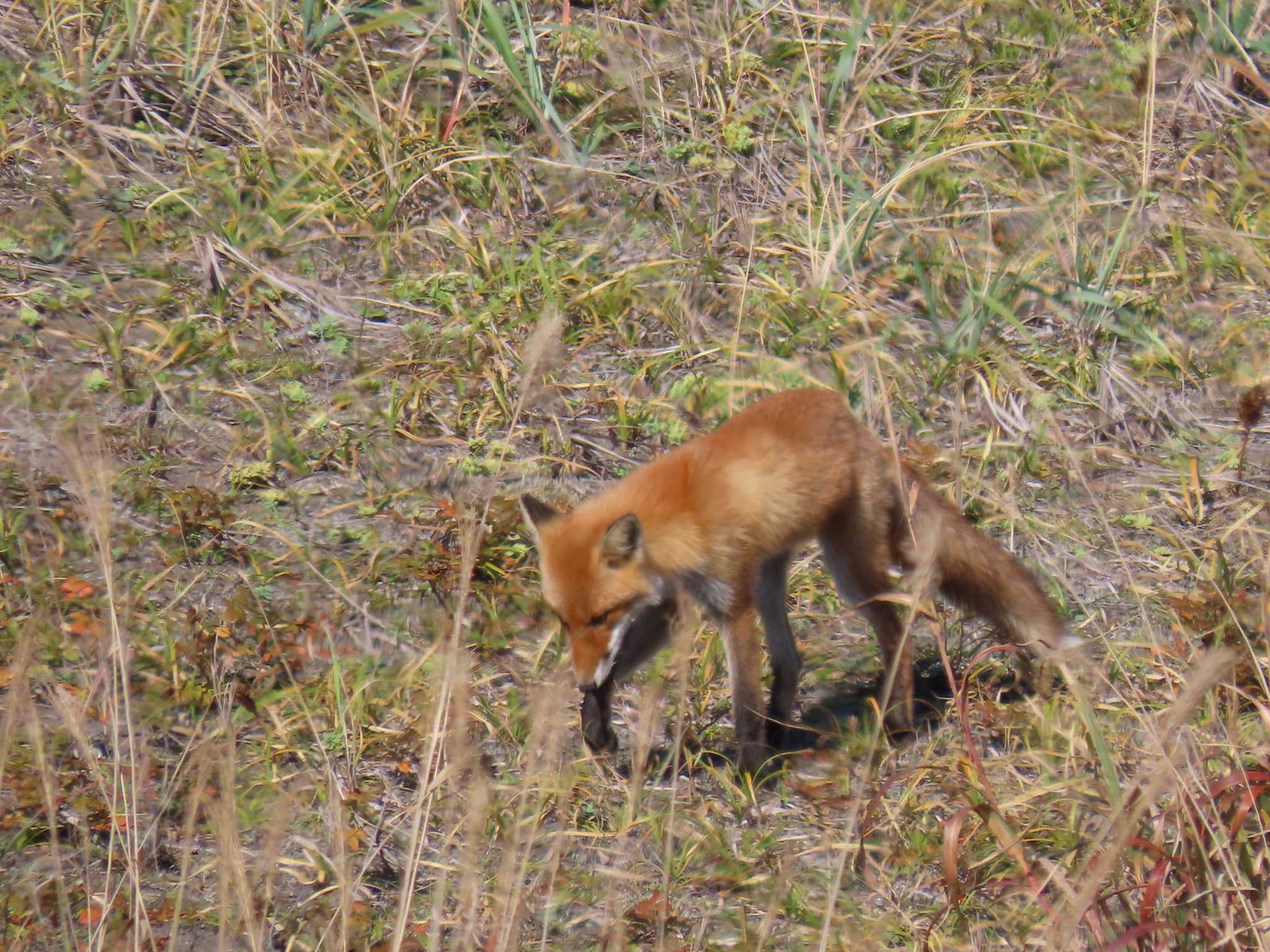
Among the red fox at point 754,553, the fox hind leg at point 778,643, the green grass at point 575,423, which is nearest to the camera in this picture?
the green grass at point 575,423

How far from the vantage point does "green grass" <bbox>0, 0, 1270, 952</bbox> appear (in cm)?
356

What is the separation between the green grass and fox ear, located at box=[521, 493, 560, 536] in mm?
453

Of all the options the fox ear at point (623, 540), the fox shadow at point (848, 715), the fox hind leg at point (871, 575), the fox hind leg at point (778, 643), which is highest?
the fox ear at point (623, 540)

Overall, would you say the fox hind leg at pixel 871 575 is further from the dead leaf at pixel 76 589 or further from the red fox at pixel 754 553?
the dead leaf at pixel 76 589

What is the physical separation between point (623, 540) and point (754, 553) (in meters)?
0.48

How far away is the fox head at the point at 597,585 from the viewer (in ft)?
14.2

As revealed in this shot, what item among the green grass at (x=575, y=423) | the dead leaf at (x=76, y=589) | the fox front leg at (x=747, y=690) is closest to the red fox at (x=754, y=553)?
the fox front leg at (x=747, y=690)

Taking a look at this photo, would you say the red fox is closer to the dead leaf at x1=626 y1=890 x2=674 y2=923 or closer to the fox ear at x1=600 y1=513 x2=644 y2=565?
the fox ear at x1=600 y1=513 x2=644 y2=565

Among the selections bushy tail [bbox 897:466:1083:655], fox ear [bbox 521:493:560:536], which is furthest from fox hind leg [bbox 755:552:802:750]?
fox ear [bbox 521:493:560:536]

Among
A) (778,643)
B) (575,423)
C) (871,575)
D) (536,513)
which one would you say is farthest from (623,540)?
(575,423)

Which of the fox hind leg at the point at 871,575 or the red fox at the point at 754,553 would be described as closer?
the red fox at the point at 754,553

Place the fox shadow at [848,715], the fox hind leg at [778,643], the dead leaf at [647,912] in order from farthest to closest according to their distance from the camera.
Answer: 1. the fox hind leg at [778,643]
2. the fox shadow at [848,715]
3. the dead leaf at [647,912]

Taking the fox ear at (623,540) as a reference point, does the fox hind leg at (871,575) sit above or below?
below

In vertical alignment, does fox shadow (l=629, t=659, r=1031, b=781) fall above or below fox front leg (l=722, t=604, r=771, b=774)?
below
